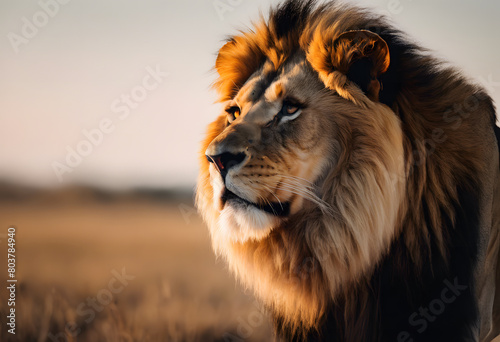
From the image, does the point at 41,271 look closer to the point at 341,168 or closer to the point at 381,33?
the point at 341,168

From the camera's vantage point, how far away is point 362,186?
1.95 m

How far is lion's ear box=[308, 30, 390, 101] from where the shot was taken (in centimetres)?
190

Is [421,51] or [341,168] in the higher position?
[421,51]

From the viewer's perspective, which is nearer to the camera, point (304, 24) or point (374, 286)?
point (374, 286)

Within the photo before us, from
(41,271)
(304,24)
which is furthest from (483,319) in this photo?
(41,271)

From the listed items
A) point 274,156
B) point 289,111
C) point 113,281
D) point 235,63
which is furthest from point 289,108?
point 113,281

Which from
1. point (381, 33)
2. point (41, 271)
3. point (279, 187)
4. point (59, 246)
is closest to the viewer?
point (279, 187)

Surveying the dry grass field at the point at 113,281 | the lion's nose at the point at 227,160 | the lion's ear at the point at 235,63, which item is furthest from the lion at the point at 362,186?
the dry grass field at the point at 113,281

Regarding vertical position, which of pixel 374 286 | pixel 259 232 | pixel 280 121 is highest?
pixel 280 121

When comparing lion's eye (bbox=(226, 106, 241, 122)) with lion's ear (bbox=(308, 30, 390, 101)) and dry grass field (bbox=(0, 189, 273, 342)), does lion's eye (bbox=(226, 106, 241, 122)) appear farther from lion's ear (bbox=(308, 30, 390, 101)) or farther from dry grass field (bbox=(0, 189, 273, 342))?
dry grass field (bbox=(0, 189, 273, 342))

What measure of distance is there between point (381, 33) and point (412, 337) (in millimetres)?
1273

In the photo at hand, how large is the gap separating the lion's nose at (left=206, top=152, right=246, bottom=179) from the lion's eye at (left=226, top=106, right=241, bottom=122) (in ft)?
1.50

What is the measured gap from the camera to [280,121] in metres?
2.02

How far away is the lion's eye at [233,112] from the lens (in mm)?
2295
